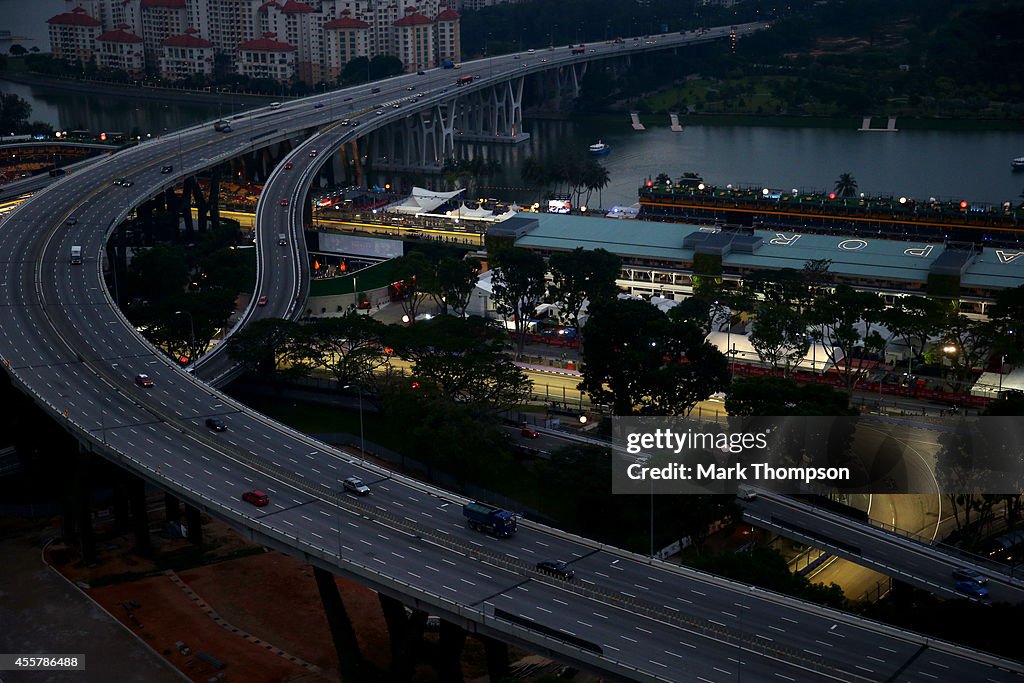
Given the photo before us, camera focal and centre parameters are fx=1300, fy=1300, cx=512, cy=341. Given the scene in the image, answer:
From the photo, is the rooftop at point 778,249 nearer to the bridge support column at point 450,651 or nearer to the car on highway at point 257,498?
the car on highway at point 257,498

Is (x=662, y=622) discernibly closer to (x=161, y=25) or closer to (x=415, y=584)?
(x=415, y=584)

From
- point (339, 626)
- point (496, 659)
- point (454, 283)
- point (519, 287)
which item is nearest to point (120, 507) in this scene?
point (339, 626)

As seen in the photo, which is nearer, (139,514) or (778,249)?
(139,514)

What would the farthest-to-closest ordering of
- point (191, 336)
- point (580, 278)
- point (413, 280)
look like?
point (413, 280)
point (580, 278)
point (191, 336)

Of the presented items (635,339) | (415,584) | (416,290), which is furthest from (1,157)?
(415,584)

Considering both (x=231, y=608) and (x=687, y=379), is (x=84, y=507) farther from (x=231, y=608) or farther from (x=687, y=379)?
(x=687, y=379)
